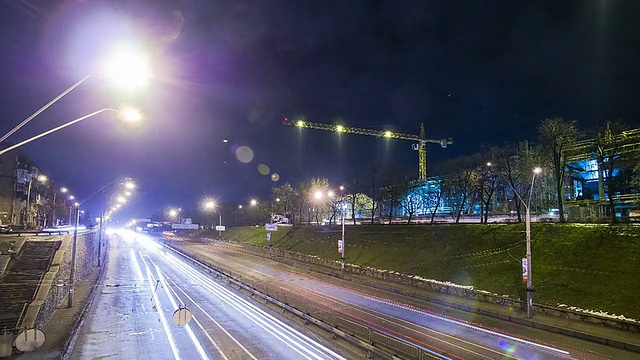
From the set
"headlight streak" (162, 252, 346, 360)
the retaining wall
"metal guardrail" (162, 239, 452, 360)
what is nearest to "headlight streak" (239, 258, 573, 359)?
the retaining wall

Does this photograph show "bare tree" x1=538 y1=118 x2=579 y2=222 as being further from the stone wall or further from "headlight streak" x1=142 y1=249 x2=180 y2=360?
the stone wall

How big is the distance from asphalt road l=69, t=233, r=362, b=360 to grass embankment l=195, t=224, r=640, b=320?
62.5ft

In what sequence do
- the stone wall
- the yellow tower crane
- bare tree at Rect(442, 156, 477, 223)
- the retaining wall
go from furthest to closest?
the yellow tower crane → bare tree at Rect(442, 156, 477, 223) → the retaining wall → the stone wall

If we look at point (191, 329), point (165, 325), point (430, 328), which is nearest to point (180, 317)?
point (191, 329)

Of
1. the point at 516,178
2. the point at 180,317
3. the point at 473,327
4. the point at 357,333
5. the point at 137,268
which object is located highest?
the point at 516,178

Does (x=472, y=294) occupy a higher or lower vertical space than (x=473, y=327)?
higher

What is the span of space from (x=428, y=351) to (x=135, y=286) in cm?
3580

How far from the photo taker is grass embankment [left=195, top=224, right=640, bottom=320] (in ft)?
94.4

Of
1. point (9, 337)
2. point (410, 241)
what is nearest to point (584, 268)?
point (410, 241)

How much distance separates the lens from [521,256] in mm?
38062

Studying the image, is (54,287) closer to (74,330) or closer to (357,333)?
(74,330)

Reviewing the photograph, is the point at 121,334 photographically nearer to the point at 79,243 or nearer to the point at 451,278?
the point at 79,243

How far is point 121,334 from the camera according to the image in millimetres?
24531

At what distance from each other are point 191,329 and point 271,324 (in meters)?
5.12
